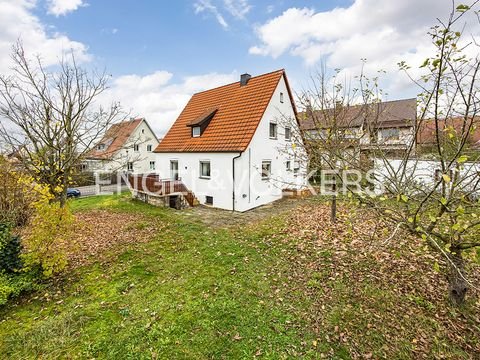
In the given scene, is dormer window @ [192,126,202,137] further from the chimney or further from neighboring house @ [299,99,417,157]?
neighboring house @ [299,99,417,157]

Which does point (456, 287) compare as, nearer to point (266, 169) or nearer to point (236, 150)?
point (236, 150)

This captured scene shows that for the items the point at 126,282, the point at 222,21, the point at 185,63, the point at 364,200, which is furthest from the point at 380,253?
the point at 185,63

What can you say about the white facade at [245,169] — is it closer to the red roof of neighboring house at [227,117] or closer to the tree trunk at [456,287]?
the red roof of neighboring house at [227,117]

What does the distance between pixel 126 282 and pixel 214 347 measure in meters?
3.29

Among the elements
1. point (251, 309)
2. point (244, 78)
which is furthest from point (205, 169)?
point (251, 309)

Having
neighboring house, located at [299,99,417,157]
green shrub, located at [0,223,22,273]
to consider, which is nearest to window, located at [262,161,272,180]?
neighboring house, located at [299,99,417,157]

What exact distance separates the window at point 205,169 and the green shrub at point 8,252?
1026 centimetres

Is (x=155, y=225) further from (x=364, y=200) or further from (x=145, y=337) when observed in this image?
(x=364, y=200)

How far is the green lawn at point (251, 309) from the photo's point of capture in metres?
4.02

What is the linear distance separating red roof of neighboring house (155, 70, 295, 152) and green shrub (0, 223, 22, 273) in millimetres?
10021

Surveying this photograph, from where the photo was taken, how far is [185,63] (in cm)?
1878

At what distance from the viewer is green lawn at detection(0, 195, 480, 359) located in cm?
402

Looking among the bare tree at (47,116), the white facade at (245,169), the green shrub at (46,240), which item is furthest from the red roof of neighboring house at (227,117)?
the green shrub at (46,240)

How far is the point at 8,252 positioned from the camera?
229 inches
